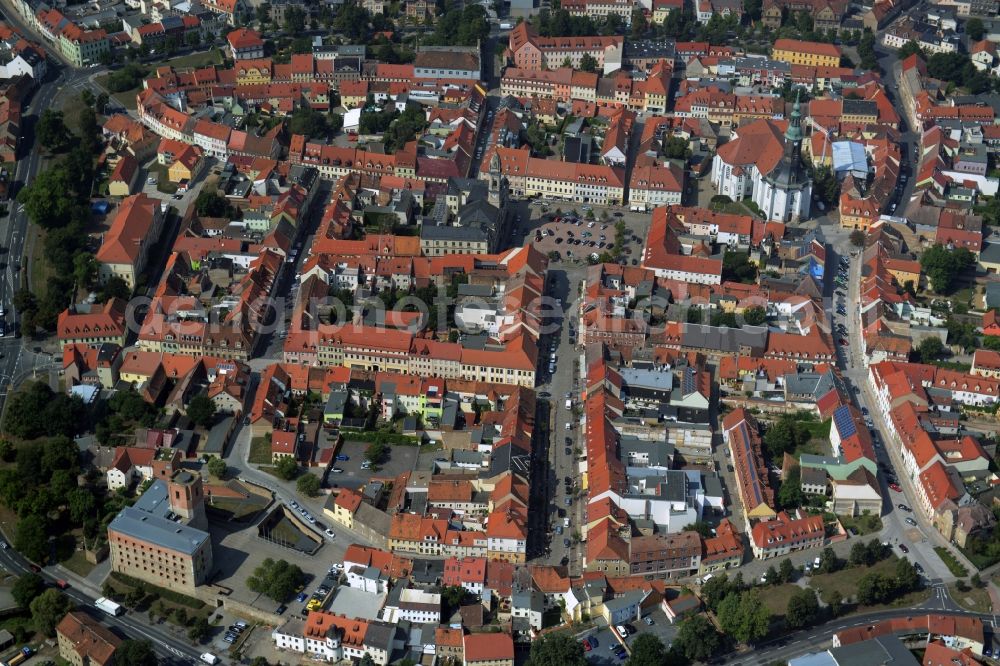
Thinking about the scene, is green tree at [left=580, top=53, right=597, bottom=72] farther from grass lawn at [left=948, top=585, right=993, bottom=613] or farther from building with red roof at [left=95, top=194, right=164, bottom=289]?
grass lawn at [left=948, top=585, right=993, bottom=613]

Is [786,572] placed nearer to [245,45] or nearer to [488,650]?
[488,650]

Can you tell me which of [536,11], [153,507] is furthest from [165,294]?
[536,11]

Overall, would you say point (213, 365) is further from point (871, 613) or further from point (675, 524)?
point (871, 613)

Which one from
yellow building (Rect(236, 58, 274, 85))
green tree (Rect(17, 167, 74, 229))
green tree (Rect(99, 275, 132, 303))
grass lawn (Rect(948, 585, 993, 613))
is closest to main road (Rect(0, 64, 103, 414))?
green tree (Rect(17, 167, 74, 229))

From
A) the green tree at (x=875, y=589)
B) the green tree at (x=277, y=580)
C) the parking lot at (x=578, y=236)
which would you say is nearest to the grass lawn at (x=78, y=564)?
the green tree at (x=277, y=580)

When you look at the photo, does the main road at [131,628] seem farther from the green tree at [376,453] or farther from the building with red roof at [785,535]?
the building with red roof at [785,535]

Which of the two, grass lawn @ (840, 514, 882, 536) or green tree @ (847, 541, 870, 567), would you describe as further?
grass lawn @ (840, 514, 882, 536)
